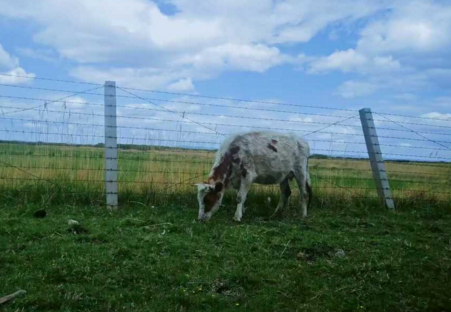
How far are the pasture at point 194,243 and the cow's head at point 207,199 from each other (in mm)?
192

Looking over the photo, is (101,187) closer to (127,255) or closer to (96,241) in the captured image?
(96,241)

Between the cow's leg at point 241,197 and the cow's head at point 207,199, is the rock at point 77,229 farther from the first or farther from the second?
the cow's leg at point 241,197

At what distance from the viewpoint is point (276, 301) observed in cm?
446

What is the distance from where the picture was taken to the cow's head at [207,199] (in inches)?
325

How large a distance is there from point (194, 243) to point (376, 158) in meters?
5.64

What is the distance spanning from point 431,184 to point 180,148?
5.67 m

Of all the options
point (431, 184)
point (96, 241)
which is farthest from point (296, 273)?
point (431, 184)

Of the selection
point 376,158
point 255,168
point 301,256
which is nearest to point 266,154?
point 255,168

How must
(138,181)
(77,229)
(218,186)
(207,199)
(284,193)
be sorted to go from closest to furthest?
(77,229)
(207,199)
(218,186)
(138,181)
(284,193)

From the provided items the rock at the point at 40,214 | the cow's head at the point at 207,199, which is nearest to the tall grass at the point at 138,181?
the rock at the point at 40,214

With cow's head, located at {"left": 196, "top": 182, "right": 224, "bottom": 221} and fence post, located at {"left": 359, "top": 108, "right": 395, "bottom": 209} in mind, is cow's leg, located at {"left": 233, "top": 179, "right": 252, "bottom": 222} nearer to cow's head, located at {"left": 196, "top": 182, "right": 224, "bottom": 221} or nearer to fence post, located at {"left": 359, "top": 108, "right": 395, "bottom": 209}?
cow's head, located at {"left": 196, "top": 182, "right": 224, "bottom": 221}

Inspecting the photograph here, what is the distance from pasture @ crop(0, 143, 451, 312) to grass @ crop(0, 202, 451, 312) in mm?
15

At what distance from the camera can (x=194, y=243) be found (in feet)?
20.7

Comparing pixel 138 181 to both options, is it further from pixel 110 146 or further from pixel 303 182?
pixel 303 182
